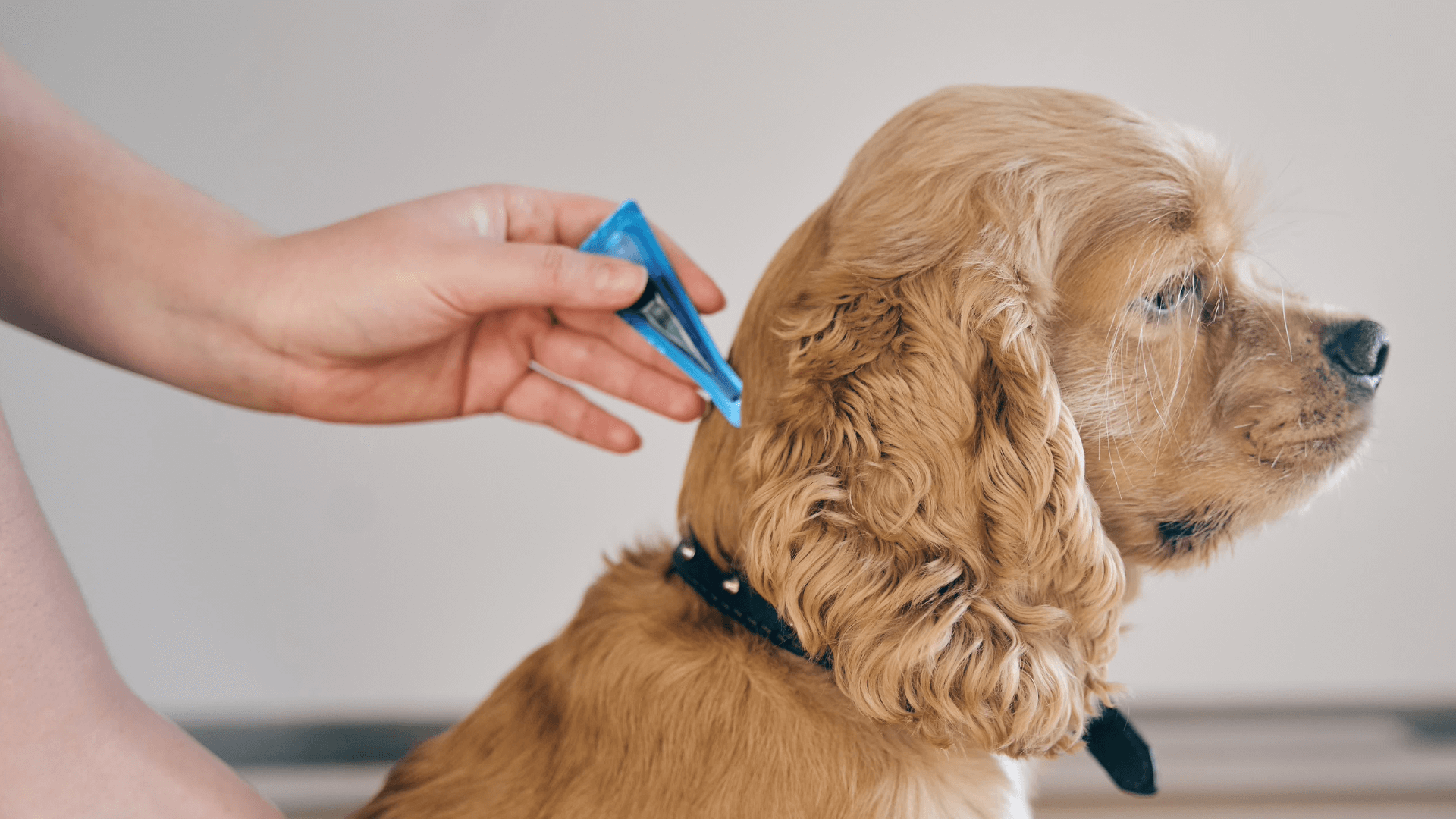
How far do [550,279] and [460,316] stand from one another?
199mm

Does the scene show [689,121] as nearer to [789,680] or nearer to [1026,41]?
[1026,41]

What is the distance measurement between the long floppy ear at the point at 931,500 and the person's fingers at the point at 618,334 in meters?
0.52

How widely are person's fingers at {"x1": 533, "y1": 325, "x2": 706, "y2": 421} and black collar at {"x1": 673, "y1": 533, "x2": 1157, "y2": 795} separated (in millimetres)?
423

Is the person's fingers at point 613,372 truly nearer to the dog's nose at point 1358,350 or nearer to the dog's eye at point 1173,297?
the dog's eye at point 1173,297

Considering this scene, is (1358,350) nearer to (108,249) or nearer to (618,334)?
(618,334)

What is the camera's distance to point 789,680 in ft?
3.79

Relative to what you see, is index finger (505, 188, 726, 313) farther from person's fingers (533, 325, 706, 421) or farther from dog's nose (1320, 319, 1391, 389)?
dog's nose (1320, 319, 1391, 389)

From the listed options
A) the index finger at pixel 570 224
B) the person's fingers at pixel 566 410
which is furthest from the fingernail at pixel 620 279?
the person's fingers at pixel 566 410

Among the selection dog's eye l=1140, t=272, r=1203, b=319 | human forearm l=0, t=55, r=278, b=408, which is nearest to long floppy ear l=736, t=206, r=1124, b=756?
dog's eye l=1140, t=272, r=1203, b=319

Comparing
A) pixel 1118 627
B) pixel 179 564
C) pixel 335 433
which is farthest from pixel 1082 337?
pixel 179 564

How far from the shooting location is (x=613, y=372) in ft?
5.59

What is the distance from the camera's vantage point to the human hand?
136 cm

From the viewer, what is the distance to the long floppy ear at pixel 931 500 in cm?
110

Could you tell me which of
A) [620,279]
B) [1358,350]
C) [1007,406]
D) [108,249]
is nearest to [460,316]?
[620,279]
